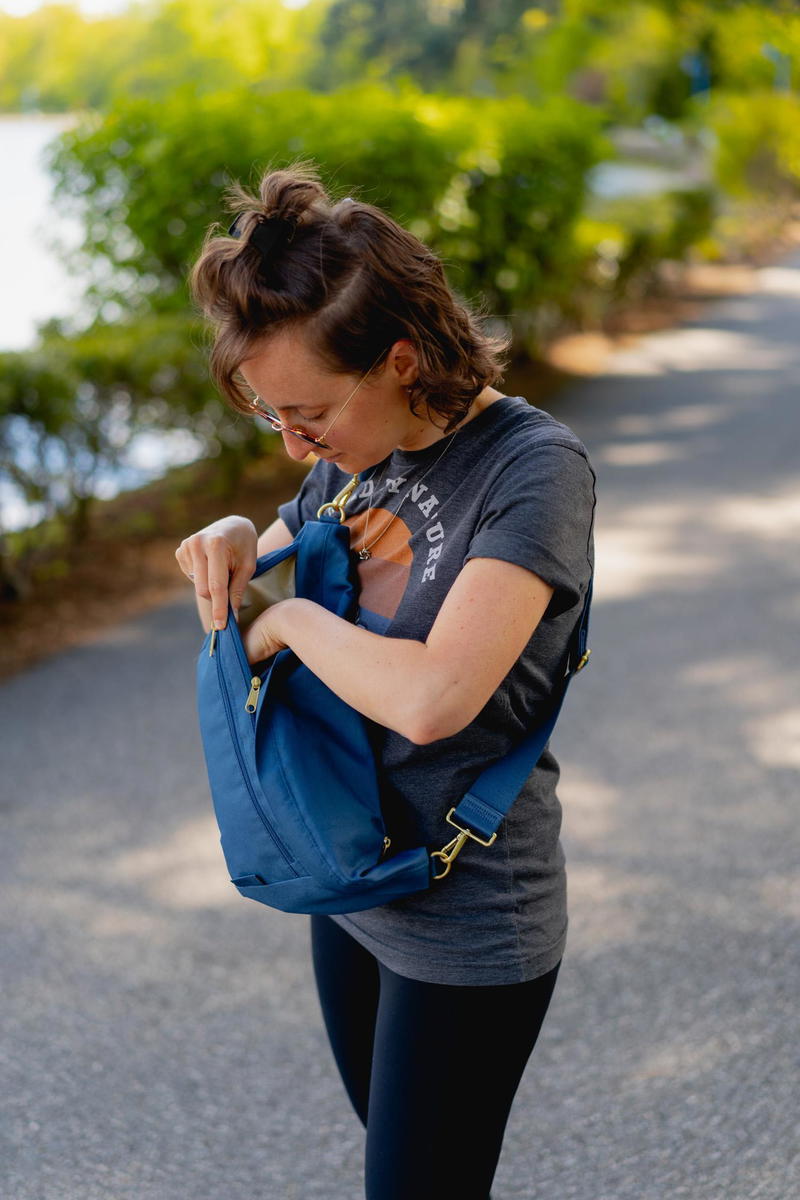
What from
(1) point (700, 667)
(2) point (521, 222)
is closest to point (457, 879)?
(1) point (700, 667)

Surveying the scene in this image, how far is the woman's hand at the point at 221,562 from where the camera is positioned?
5.45ft

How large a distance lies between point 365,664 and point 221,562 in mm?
276

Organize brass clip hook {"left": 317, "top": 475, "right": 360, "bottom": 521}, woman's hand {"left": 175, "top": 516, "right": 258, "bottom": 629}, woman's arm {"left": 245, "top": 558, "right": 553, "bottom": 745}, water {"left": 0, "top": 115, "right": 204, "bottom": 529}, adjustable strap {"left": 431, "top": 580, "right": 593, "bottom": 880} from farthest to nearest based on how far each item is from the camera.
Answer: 1. water {"left": 0, "top": 115, "right": 204, "bottom": 529}
2. brass clip hook {"left": 317, "top": 475, "right": 360, "bottom": 521}
3. woman's hand {"left": 175, "top": 516, "right": 258, "bottom": 629}
4. adjustable strap {"left": 431, "top": 580, "right": 593, "bottom": 880}
5. woman's arm {"left": 245, "top": 558, "right": 553, "bottom": 745}

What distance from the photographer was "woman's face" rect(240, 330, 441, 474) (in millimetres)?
1526

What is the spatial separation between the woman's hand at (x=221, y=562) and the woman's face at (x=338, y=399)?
16 cm

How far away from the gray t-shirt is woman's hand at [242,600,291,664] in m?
0.12

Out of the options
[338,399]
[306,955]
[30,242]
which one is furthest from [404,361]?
[30,242]

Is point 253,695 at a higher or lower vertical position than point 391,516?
lower

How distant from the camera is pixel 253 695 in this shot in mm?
1593

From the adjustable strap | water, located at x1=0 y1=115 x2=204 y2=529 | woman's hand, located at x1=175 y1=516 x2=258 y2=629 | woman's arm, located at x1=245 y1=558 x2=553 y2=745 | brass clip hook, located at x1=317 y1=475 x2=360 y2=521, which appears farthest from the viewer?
water, located at x1=0 y1=115 x2=204 y2=529

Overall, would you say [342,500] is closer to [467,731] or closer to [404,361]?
[404,361]

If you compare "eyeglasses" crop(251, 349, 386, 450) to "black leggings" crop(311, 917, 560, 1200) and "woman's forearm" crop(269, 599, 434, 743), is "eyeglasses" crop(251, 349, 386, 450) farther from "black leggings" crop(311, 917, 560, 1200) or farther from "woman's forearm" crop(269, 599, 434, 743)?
"black leggings" crop(311, 917, 560, 1200)


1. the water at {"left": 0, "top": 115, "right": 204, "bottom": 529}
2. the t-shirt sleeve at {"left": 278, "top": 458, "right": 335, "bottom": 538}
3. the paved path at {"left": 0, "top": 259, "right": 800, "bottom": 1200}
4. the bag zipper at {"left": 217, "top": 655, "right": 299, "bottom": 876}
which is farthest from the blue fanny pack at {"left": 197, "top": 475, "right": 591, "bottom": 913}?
the water at {"left": 0, "top": 115, "right": 204, "bottom": 529}

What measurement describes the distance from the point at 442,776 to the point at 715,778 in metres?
2.78
